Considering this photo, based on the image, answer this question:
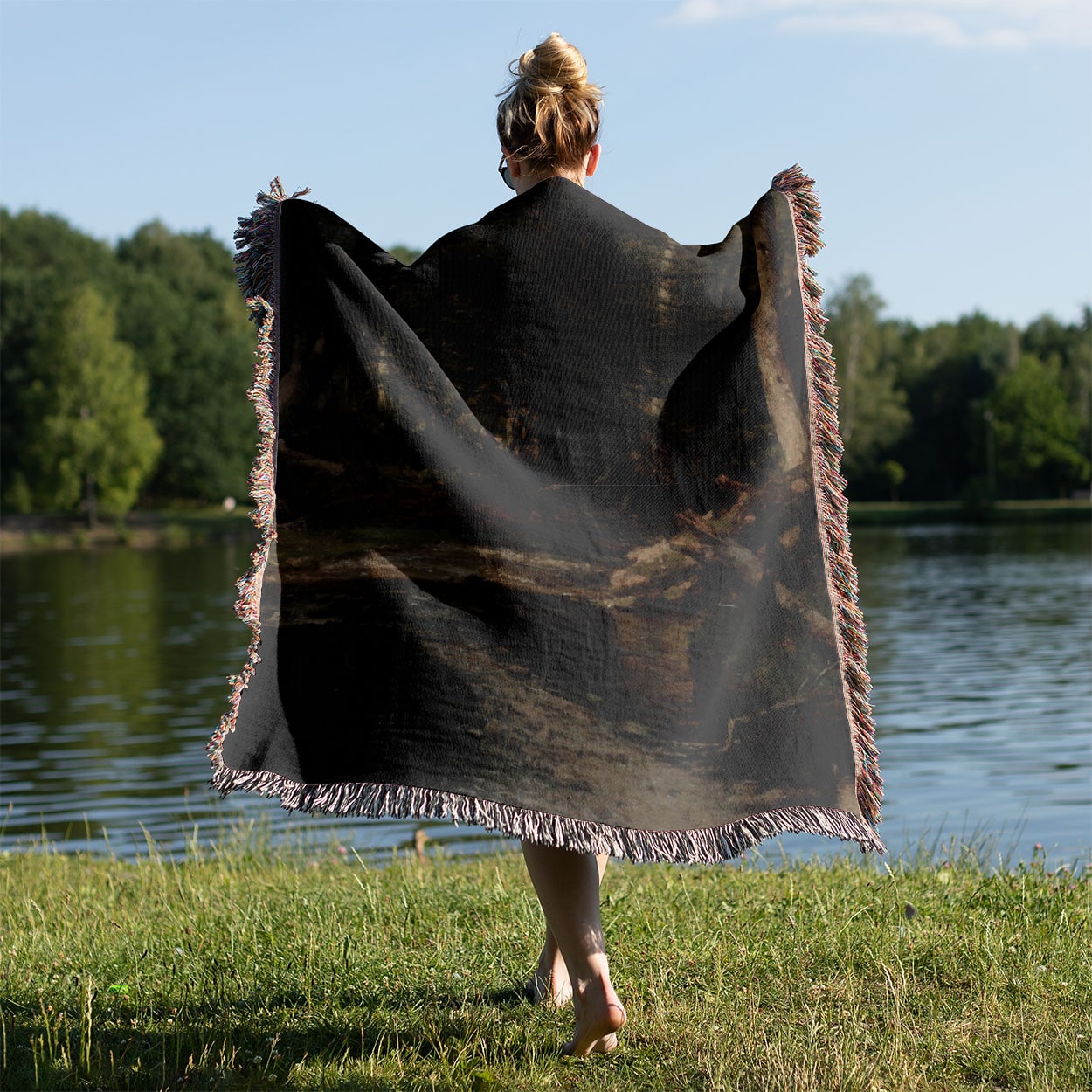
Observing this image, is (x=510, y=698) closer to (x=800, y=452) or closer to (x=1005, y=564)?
(x=800, y=452)

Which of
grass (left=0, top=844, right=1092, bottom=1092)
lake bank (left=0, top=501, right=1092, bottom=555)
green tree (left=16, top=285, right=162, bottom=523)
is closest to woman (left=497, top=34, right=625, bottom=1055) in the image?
grass (left=0, top=844, right=1092, bottom=1092)

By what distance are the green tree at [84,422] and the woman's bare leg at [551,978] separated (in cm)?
4871

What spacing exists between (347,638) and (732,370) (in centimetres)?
105

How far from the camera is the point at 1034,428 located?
65688 mm

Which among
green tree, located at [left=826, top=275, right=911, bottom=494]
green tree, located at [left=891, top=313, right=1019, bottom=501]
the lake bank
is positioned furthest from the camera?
green tree, located at [left=891, top=313, right=1019, bottom=501]

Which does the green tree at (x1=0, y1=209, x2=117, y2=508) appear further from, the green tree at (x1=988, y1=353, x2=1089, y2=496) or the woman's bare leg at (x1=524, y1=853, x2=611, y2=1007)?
the woman's bare leg at (x1=524, y1=853, x2=611, y2=1007)

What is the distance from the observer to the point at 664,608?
2.91 metres

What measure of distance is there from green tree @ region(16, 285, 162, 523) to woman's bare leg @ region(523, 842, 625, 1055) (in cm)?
4902

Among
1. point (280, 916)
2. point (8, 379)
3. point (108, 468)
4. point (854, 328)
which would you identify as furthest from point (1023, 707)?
point (854, 328)

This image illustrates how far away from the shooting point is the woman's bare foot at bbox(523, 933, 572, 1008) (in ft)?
10.3

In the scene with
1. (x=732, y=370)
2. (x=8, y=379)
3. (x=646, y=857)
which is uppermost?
(x=8, y=379)

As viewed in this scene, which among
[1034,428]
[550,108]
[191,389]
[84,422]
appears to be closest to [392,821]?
[550,108]

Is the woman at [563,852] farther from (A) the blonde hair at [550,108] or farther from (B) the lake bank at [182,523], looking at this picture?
(B) the lake bank at [182,523]

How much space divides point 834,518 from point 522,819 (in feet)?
3.26
